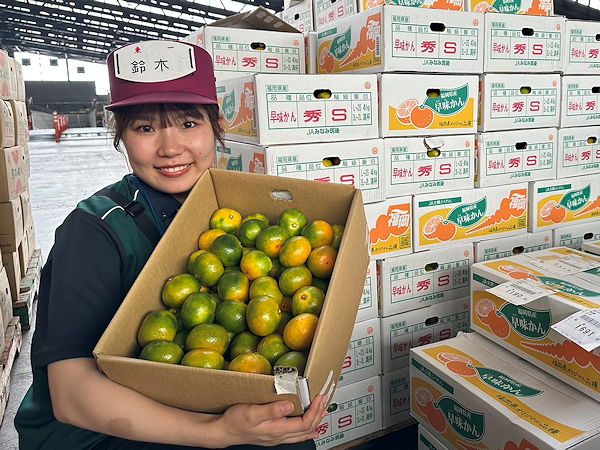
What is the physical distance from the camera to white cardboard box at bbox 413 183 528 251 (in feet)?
6.63

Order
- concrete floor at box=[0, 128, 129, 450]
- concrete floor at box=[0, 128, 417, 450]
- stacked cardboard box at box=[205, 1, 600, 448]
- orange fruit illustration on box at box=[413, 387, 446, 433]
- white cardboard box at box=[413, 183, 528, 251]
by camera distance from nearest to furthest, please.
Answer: orange fruit illustration on box at box=[413, 387, 446, 433] → stacked cardboard box at box=[205, 1, 600, 448] → white cardboard box at box=[413, 183, 528, 251] → concrete floor at box=[0, 128, 417, 450] → concrete floor at box=[0, 128, 129, 450]

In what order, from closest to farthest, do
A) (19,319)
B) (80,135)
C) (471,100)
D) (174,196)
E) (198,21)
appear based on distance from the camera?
(174,196) < (471,100) < (19,319) < (198,21) < (80,135)

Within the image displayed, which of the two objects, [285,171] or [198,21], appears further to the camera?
[198,21]

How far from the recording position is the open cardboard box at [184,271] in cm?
81

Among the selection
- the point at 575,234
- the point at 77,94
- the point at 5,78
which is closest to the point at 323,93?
the point at 575,234

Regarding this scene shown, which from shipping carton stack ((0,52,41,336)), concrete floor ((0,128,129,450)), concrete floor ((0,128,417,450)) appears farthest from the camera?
shipping carton stack ((0,52,41,336))

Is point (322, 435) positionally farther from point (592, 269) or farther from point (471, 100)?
point (471, 100)

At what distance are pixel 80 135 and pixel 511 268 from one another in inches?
931

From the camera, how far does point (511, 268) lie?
1.82 m

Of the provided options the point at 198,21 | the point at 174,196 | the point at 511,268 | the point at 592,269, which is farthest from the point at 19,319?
the point at 198,21

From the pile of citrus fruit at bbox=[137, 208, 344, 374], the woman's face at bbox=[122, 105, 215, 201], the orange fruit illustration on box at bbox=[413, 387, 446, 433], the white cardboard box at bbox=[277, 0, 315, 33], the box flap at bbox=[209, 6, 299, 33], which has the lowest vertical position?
the orange fruit illustration on box at bbox=[413, 387, 446, 433]

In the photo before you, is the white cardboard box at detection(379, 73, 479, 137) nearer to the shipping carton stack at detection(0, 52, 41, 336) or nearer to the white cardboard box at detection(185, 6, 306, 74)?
the white cardboard box at detection(185, 6, 306, 74)

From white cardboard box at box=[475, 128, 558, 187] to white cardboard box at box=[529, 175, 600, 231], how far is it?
59 millimetres

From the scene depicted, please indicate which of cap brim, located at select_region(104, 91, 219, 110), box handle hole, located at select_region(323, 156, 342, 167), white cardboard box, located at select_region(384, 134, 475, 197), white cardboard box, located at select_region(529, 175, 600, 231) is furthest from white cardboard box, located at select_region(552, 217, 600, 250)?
cap brim, located at select_region(104, 91, 219, 110)
